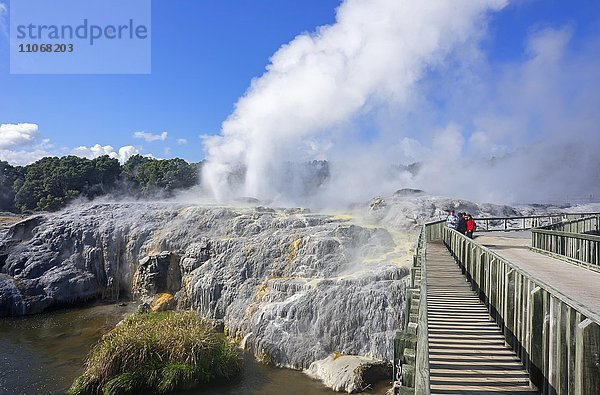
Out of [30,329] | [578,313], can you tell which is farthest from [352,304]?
[30,329]

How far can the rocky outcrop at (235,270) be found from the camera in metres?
18.9

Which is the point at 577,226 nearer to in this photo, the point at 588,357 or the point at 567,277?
the point at 567,277

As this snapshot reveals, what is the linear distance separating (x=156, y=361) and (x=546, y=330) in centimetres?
1488

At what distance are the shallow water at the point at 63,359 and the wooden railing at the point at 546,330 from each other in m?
11.0

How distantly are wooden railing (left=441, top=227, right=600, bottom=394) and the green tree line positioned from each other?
62.0 meters

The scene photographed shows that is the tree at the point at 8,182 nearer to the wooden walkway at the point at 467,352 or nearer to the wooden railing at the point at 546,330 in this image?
the wooden walkway at the point at 467,352

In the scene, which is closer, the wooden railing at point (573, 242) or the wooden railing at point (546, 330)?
the wooden railing at point (546, 330)

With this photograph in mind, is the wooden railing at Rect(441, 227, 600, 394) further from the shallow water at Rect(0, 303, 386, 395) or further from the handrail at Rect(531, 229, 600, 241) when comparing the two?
the shallow water at Rect(0, 303, 386, 395)

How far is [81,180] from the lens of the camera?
2564 inches

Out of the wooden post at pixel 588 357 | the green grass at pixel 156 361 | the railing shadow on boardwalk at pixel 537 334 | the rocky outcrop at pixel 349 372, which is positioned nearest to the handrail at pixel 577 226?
the rocky outcrop at pixel 349 372

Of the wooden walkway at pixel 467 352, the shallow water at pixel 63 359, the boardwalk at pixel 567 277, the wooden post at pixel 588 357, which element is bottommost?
the shallow water at pixel 63 359

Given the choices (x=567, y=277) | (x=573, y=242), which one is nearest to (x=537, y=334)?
(x=567, y=277)

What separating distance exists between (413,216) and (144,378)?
18.6 m

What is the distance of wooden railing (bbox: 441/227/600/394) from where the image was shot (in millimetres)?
3227
